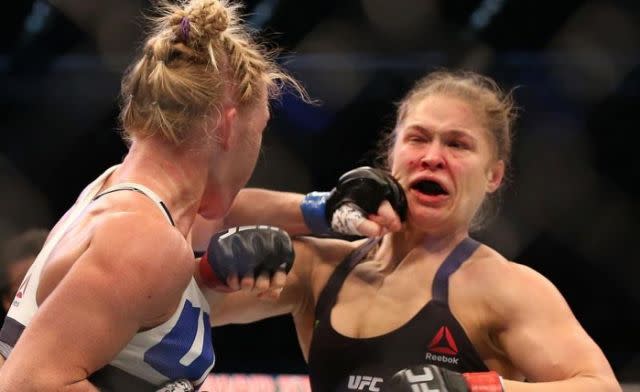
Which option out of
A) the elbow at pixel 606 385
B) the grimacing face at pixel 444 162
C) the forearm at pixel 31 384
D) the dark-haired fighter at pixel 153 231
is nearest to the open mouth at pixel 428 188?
the grimacing face at pixel 444 162

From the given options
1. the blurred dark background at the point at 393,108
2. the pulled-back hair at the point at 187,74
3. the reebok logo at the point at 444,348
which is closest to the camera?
the pulled-back hair at the point at 187,74

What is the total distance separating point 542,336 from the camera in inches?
63.1

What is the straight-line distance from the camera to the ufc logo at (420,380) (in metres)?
1.51

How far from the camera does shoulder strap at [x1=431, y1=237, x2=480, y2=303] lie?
1738mm

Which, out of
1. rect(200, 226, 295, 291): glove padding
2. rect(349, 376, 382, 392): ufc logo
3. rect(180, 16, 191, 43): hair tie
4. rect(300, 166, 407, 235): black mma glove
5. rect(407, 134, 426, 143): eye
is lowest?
rect(349, 376, 382, 392): ufc logo

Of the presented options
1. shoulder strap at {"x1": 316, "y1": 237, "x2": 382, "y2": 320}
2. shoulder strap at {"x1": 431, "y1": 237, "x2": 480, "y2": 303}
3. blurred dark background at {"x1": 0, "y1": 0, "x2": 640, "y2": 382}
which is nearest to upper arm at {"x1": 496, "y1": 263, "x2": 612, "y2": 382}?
shoulder strap at {"x1": 431, "y1": 237, "x2": 480, "y2": 303}

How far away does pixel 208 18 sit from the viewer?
1462 millimetres

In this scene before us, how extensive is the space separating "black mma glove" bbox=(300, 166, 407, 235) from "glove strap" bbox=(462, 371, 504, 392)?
387 mm

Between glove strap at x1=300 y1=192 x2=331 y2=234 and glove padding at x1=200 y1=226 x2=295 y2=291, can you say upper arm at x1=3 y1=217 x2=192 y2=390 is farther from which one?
glove strap at x1=300 y1=192 x2=331 y2=234

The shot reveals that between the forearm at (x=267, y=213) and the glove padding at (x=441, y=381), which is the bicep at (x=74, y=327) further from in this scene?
the forearm at (x=267, y=213)

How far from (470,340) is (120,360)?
687mm

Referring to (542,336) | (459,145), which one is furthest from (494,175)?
(542,336)

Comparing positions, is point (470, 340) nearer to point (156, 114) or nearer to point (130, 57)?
point (156, 114)

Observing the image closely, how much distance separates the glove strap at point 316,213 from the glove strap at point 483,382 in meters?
0.48
